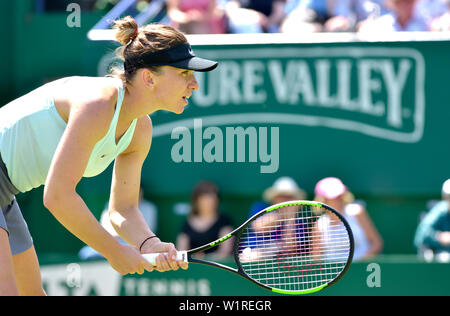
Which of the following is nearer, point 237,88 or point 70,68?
point 237,88

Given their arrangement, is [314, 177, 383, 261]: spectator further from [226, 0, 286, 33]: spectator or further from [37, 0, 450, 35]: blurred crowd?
[226, 0, 286, 33]: spectator

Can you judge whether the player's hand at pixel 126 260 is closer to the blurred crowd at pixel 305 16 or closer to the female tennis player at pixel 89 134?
the female tennis player at pixel 89 134

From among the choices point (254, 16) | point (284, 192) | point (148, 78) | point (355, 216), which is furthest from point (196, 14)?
point (148, 78)

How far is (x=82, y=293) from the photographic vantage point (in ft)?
19.2

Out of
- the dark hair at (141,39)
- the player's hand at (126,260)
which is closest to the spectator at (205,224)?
the player's hand at (126,260)

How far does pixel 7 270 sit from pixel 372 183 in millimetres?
4177

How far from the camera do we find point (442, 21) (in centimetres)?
636

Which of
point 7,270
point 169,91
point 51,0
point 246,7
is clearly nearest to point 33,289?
point 7,270

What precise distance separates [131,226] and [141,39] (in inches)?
30.1

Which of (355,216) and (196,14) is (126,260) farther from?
(196,14)

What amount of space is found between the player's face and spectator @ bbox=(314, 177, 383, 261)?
306 centimetres

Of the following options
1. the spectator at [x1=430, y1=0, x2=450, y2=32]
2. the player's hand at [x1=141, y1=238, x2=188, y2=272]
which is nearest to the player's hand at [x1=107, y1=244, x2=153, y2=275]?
Result: the player's hand at [x1=141, y1=238, x2=188, y2=272]

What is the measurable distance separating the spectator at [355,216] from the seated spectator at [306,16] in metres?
1.27

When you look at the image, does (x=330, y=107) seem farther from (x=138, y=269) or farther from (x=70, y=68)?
(x=138, y=269)
